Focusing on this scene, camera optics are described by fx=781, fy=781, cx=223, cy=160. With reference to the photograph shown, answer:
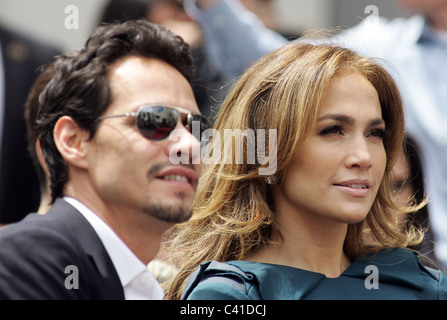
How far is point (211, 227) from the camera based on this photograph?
2.91 m

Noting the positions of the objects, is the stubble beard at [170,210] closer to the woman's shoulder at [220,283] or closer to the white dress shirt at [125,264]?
the white dress shirt at [125,264]

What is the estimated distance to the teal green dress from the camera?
2.62 meters

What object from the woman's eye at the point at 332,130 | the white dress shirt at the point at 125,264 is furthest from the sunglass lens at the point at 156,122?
the woman's eye at the point at 332,130

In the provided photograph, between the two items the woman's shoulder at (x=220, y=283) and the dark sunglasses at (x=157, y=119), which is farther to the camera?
the woman's shoulder at (x=220, y=283)

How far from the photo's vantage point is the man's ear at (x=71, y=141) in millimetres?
2535

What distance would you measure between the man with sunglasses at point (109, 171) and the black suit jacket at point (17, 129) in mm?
1281

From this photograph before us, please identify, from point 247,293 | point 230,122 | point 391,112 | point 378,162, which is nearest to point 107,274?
point 247,293

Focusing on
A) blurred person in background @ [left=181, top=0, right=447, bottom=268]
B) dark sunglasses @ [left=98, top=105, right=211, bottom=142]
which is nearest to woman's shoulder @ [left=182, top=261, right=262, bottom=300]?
dark sunglasses @ [left=98, top=105, right=211, bottom=142]

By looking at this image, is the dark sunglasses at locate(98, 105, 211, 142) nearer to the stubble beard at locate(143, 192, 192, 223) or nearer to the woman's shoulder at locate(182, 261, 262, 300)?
the stubble beard at locate(143, 192, 192, 223)

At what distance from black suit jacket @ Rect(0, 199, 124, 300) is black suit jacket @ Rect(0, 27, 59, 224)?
1.35 metres
